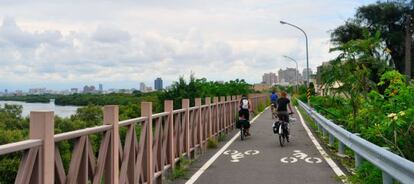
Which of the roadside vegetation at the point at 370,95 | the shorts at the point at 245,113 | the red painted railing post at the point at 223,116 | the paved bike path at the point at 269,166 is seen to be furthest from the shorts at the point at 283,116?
the red painted railing post at the point at 223,116

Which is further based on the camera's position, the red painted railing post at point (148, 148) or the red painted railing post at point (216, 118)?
the red painted railing post at point (216, 118)

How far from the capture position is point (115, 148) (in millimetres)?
7262

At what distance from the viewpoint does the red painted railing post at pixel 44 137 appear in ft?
16.4

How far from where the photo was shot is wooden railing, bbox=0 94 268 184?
16.4 feet

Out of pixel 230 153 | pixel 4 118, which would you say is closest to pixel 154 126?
pixel 230 153

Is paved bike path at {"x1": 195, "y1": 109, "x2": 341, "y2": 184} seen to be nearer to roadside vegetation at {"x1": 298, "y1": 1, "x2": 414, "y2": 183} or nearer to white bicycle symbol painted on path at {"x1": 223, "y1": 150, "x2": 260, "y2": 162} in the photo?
white bicycle symbol painted on path at {"x1": 223, "y1": 150, "x2": 260, "y2": 162}

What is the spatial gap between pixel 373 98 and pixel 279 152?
14.9ft

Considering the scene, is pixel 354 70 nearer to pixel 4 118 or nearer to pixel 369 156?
pixel 369 156

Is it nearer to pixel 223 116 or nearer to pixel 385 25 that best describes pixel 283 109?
pixel 223 116

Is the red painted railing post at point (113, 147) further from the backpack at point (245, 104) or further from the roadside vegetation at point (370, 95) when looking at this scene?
the backpack at point (245, 104)

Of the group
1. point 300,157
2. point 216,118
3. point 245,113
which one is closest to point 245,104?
point 245,113

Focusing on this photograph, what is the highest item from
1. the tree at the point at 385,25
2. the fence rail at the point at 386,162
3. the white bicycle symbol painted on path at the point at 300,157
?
the tree at the point at 385,25

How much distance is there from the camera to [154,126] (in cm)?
1048

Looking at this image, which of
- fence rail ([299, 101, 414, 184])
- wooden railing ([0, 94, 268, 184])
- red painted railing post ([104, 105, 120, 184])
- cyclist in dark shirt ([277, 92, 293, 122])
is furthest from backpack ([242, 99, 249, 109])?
red painted railing post ([104, 105, 120, 184])
